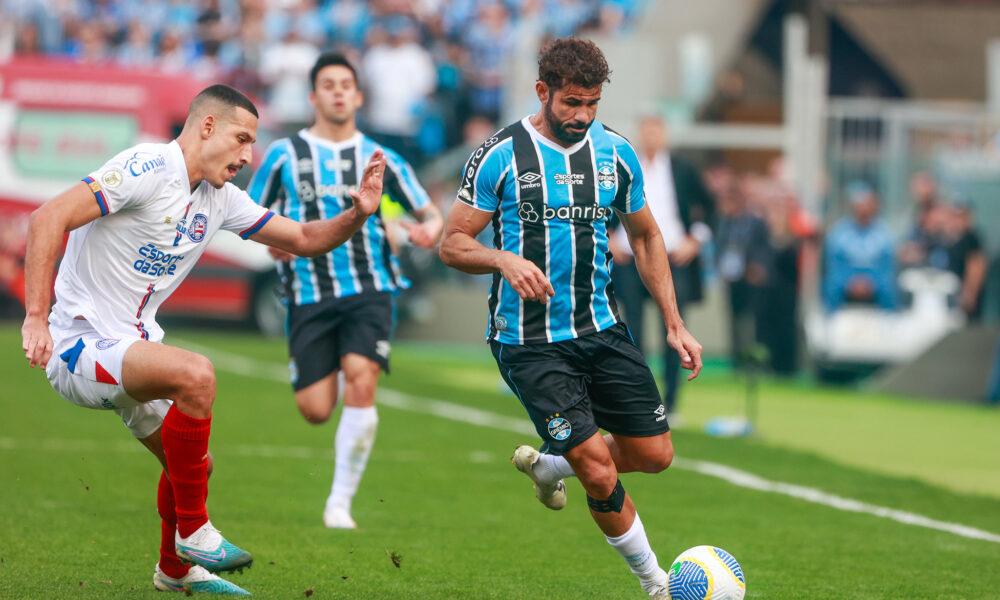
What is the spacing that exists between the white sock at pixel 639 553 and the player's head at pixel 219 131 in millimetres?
2119

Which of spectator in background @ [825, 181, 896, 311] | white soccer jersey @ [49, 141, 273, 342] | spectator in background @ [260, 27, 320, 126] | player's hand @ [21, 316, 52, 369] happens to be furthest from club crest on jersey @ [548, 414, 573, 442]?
spectator in background @ [260, 27, 320, 126]

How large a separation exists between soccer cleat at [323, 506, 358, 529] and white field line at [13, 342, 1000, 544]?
2.48 meters

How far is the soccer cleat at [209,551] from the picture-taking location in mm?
5504

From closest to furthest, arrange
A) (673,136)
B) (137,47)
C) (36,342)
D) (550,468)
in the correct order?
1. (36,342)
2. (550,468)
3. (673,136)
4. (137,47)

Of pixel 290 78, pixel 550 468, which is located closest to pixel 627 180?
pixel 550 468

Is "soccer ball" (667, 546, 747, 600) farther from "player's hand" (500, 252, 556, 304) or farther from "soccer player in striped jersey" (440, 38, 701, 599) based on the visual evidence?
"player's hand" (500, 252, 556, 304)

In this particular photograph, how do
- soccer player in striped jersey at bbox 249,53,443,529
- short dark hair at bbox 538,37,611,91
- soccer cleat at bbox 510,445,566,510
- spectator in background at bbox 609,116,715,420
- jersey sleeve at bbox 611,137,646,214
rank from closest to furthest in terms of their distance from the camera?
short dark hair at bbox 538,37,611,91, jersey sleeve at bbox 611,137,646,214, soccer cleat at bbox 510,445,566,510, soccer player in striped jersey at bbox 249,53,443,529, spectator in background at bbox 609,116,715,420

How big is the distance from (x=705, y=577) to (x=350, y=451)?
2.66 meters

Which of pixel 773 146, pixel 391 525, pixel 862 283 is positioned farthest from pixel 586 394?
pixel 773 146

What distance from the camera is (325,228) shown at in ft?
19.6

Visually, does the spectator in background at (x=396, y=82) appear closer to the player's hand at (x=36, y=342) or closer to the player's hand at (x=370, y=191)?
the player's hand at (x=370, y=191)

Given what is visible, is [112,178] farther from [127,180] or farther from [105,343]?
[105,343]

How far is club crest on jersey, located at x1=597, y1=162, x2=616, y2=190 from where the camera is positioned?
577 cm

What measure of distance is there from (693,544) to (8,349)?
11416mm
